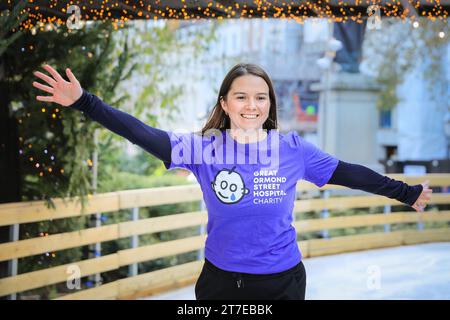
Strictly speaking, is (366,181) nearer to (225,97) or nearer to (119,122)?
(225,97)

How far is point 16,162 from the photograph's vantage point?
5238mm

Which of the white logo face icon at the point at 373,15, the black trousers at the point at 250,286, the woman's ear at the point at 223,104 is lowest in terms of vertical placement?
the black trousers at the point at 250,286

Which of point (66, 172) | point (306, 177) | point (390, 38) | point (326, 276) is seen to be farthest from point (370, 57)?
point (306, 177)

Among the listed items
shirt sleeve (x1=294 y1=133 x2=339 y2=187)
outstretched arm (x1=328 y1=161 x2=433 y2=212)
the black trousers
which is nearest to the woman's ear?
shirt sleeve (x1=294 y1=133 x2=339 y2=187)

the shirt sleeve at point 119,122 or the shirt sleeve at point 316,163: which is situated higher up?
the shirt sleeve at point 119,122

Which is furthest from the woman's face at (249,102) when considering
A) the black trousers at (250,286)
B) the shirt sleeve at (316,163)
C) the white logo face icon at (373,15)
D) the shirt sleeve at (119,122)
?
the white logo face icon at (373,15)

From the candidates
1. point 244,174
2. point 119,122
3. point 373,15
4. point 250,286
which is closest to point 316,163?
point 244,174

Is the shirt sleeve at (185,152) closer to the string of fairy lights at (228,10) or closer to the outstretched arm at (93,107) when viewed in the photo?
the outstretched arm at (93,107)

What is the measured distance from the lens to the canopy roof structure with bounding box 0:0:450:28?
4.55 meters

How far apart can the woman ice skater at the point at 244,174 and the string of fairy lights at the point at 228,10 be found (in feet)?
6.97

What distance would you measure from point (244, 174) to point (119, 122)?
510mm

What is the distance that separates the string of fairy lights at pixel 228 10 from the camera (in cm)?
455

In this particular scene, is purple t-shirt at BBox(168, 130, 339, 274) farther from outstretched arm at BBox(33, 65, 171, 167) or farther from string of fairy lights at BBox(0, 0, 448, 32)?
string of fairy lights at BBox(0, 0, 448, 32)

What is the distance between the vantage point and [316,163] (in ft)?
8.68
